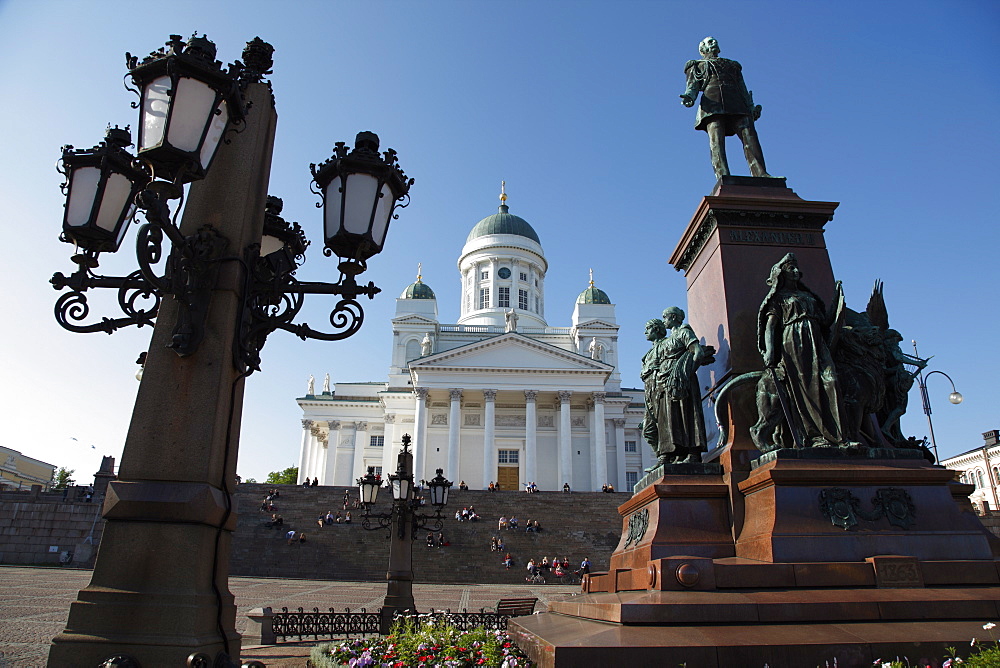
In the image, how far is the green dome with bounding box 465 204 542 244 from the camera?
2849 inches

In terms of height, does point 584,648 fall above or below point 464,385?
below

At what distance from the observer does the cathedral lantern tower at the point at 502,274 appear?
68.9 m

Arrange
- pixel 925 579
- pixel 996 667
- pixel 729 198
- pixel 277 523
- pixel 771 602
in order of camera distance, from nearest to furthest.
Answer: pixel 996 667 < pixel 771 602 < pixel 925 579 < pixel 729 198 < pixel 277 523

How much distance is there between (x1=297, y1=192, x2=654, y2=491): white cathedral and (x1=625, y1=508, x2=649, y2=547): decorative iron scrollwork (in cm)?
4599

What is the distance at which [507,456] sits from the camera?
56.1 meters

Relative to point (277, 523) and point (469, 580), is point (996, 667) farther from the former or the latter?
point (277, 523)

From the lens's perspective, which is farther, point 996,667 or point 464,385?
point 464,385

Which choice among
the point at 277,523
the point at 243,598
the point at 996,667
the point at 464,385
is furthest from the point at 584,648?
the point at 464,385

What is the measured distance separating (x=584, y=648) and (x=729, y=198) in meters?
4.71

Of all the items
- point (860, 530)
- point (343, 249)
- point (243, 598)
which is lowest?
point (243, 598)

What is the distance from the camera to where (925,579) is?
4465mm

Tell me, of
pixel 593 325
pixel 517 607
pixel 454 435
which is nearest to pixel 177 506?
pixel 517 607

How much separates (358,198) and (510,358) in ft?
164

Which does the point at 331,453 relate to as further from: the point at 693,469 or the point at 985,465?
the point at 693,469
